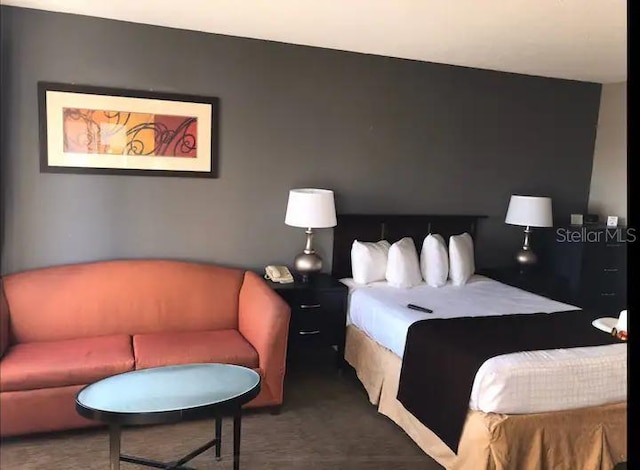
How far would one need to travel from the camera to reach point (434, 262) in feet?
8.74

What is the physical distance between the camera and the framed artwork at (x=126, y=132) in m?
2.16

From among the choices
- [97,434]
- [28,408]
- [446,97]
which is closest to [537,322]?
[446,97]

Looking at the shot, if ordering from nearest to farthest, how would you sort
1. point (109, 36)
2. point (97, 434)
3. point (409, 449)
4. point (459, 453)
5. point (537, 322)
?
point (459, 453), point (97, 434), point (409, 449), point (537, 322), point (109, 36)

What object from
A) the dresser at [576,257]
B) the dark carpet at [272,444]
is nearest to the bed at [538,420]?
the dark carpet at [272,444]

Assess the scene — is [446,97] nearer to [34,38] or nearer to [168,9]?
[168,9]

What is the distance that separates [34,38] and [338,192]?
1462mm

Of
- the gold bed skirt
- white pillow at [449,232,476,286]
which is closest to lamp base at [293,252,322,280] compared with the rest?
white pillow at [449,232,476,286]

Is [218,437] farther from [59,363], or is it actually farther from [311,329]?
[311,329]

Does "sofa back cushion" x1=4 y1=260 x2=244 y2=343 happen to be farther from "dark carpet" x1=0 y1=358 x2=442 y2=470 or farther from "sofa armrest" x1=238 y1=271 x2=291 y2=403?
"dark carpet" x1=0 y1=358 x2=442 y2=470

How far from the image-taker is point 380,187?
2.77 meters

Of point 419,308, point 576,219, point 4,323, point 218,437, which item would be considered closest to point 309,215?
point 419,308

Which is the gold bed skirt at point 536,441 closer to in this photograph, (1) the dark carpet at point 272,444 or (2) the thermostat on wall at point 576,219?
(1) the dark carpet at point 272,444

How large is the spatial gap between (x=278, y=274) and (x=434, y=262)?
2.59 feet

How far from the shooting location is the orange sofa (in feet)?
5.82
